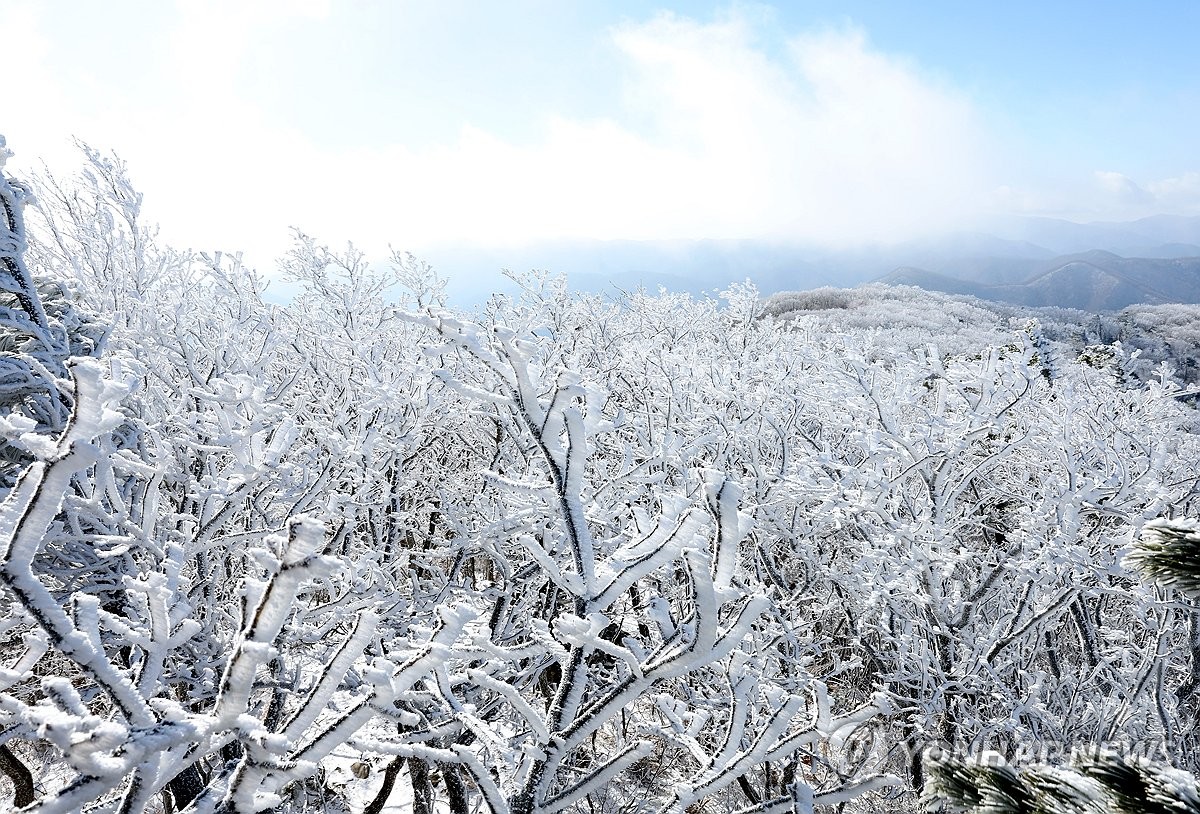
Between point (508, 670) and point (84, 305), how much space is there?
4.64 metres

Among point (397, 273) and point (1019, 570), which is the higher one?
point (397, 273)

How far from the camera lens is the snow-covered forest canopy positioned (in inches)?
56.2

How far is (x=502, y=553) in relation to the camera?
601cm

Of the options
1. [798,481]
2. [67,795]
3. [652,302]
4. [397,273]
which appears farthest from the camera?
[652,302]

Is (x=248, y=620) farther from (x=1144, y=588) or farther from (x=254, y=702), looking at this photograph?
(x=1144, y=588)

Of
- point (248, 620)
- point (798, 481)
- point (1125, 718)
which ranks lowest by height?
point (1125, 718)

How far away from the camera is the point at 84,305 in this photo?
4.79 m

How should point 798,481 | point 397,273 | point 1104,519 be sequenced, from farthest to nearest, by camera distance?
1. point 397,273
2. point 1104,519
3. point 798,481

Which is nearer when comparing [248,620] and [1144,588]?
[248,620]

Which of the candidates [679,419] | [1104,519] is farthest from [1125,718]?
[679,419]

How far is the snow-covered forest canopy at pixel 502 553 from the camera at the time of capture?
143 cm

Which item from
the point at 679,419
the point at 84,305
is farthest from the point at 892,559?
the point at 84,305

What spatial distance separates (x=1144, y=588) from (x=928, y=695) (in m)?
2.25

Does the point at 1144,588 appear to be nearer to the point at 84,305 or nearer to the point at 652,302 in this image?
the point at 84,305
